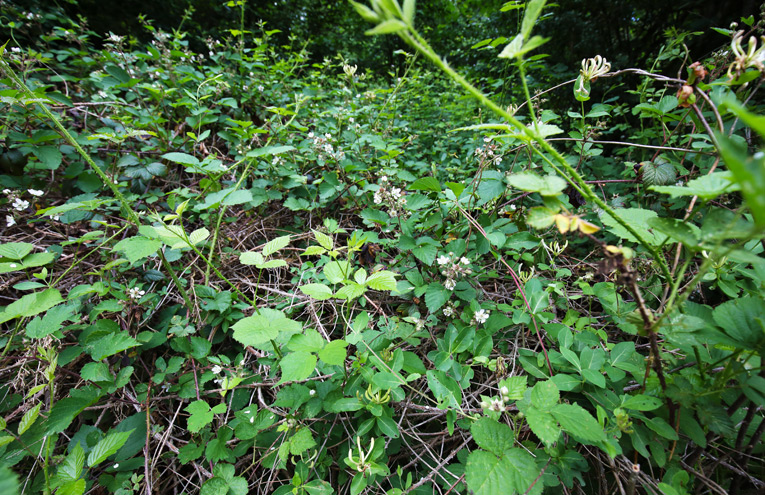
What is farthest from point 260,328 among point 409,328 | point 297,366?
point 409,328

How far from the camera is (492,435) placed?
0.78 metres

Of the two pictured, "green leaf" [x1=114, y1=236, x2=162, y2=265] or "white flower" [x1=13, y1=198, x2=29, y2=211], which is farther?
"white flower" [x1=13, y1=198, x2=29, y2=211]

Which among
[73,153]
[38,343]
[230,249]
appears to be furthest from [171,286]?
[73,153]

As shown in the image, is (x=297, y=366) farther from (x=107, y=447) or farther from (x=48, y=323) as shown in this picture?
(x=48, y=323)

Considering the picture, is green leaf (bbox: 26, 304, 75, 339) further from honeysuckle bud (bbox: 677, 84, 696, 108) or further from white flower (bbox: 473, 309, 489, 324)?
honeysuckle bud (bbox: 677, 84, 696, 108)

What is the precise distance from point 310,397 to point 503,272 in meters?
1.12

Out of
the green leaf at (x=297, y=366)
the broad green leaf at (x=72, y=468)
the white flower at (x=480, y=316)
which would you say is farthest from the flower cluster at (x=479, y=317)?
the broad green leaf at (x=72, y=468)

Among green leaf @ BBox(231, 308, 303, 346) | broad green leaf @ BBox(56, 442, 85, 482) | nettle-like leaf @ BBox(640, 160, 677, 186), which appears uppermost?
nettle-like leaf @ BBox(640, 160, 677, 186)

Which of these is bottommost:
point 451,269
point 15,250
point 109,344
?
point 109,344

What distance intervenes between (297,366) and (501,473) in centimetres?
59

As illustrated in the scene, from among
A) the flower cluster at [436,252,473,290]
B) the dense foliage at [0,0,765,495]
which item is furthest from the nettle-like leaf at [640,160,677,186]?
the flower cluster at [436,252,473,290]

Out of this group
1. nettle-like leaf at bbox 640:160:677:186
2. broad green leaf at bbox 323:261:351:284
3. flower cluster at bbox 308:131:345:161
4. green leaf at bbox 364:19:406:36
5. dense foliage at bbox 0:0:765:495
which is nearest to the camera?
green leaf at bbox 364:19:406:36

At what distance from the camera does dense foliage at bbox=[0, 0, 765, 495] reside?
0.69 meters

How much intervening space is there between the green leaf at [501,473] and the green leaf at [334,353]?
1.35 ft
